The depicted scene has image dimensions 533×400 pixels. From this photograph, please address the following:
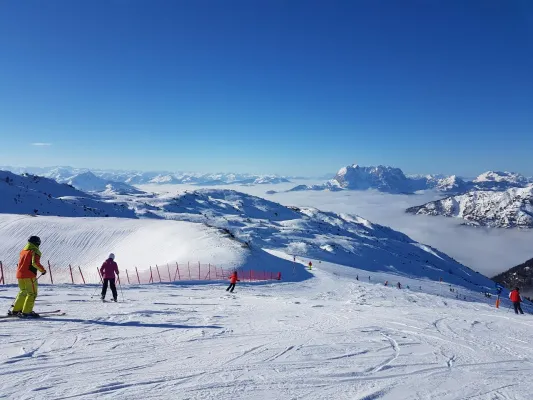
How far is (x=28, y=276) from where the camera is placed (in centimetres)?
1041

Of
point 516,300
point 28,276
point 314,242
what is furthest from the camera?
point 314,242

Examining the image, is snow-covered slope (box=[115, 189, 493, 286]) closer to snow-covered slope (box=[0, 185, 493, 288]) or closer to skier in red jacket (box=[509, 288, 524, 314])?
snow-covered slope (box=[0, 185, 493, 288])

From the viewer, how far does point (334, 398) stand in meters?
6.09

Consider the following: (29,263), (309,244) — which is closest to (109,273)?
(29,263)

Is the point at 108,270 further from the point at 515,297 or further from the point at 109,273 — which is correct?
the point at 515,297

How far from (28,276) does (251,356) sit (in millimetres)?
7137

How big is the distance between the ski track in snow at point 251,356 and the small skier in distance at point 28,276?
1.81 feet

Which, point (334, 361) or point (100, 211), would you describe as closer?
point (334, 361)

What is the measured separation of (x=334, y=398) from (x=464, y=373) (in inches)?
141

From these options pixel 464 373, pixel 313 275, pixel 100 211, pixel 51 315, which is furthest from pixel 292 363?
pixel 100 211

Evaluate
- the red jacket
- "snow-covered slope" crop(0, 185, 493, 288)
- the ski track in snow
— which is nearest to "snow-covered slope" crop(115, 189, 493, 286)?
"snow-covered slope" crop(0, 185, 493, 288)

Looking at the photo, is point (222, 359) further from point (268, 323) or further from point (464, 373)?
point (464, 373)

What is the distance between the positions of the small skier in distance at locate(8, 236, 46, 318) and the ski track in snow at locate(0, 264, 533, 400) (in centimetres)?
55

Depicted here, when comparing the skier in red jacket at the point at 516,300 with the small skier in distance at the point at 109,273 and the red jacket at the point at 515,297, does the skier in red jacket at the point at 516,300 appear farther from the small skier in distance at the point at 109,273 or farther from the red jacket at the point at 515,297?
the small skier in distance at the point at 109,273
